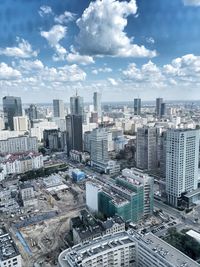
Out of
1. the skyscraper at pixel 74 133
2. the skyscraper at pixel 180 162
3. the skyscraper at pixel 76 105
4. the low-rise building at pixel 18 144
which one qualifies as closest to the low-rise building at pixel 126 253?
the skyscraper at pixel 180 162

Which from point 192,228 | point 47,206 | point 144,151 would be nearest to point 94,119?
point 144,151

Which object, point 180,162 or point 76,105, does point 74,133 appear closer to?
point 76,105

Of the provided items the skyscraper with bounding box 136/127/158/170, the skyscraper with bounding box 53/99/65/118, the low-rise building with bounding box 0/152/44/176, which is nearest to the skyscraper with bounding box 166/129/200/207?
the skyscraper with bounding box 136/127/158/170

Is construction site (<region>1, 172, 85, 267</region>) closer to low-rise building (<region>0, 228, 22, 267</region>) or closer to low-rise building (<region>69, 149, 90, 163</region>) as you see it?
low-rise building (<region>0, 228, 22, 267</region>)

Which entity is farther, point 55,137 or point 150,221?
point 55,137

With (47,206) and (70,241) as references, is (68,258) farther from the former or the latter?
(47,206)

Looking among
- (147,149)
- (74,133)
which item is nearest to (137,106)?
(74,133)
